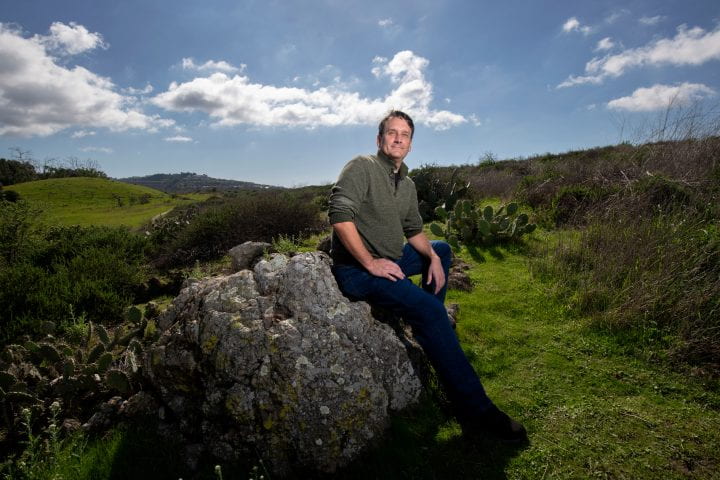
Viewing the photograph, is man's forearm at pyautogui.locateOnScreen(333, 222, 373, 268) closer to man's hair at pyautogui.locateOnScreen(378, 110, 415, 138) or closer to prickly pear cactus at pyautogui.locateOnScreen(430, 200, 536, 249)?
man's hair at pyautogui.locateOnScreen(378, 110, 415, 138)

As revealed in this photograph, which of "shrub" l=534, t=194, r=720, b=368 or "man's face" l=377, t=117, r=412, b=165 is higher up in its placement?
"man's face" l=377, t=117, r=412, b=165

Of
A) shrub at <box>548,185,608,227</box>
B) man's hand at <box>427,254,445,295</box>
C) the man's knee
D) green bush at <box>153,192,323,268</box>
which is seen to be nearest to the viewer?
man's hand at <box>427,254,445,295</box>

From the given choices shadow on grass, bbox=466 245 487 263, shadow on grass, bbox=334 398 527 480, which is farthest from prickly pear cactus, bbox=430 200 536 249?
shadow on grass, bbox=334 398 527 480

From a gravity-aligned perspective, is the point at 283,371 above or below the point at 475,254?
below

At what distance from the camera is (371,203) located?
3156 mm

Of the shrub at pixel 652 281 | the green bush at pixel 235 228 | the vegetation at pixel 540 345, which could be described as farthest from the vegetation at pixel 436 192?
the shrub at pixel 652 281

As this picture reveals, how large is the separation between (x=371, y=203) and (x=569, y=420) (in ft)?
8.30

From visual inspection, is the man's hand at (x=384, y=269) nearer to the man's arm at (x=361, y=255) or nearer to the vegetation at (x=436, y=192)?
the man's arm at (x=361, y=255)

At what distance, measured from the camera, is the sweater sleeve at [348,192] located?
2.90m

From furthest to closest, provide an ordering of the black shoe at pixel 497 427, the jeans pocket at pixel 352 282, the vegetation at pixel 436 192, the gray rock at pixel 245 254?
1. the vegetation at pixel 436 192
2. the gray rock at pixel 245 254
3. the jeans pocket at pixel 352 282
4. the black shoe at pixel 497 427

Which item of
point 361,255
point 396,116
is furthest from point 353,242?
point 396,116

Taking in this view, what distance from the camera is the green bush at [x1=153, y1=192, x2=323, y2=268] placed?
31.8ft

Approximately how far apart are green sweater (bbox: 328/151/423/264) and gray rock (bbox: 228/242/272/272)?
2.32m

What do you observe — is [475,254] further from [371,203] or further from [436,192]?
[436,192]
